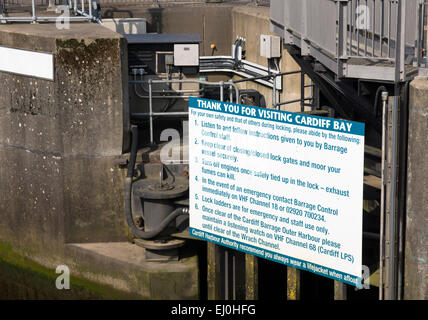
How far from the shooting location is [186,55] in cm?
1431

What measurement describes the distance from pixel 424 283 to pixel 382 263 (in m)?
0.44

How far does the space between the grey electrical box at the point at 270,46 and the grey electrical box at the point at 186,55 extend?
2367 millimetres

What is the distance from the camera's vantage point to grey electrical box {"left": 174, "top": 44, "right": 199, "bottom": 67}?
1427 cm

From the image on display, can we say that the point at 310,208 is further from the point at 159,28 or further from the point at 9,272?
the point at 159,28

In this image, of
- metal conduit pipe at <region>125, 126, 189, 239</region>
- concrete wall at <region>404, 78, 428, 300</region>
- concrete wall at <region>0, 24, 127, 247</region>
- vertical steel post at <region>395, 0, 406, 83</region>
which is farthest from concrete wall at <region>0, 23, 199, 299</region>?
vertical steel post at <region>395, 0, 406, 83</region>

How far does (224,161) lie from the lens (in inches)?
392

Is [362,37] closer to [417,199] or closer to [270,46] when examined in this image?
[417,199]

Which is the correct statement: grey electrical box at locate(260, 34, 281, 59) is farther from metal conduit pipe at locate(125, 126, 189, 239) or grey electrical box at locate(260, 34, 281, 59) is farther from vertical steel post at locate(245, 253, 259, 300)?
vertical steel post at locate(245, 253, 259, 300)

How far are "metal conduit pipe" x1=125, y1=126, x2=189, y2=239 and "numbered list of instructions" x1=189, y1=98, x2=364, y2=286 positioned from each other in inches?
47.2

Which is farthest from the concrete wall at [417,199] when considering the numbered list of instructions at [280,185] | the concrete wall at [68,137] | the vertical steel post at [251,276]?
the concrete wall at [68,137]

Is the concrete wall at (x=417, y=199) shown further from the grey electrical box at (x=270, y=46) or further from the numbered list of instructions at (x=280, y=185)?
the grey electrical box at (x=270, y=46)

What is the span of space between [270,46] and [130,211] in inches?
211

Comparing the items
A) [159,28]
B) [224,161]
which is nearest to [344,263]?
[224,161]

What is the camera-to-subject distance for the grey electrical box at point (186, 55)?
14.3 metres
